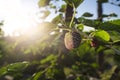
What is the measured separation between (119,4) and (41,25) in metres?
1.46

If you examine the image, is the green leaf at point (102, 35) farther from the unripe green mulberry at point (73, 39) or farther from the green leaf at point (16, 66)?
the green leaf at point (16, 66)

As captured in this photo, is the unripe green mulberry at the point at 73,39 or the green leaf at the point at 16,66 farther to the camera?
the green leaf at the point at 16,66

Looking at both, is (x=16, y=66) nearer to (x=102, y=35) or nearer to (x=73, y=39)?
(x=73, y=39)

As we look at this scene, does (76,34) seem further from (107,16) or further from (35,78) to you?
(107,16)

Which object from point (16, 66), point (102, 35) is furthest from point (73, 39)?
point (16, 66)

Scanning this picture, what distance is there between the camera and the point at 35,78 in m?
1.76

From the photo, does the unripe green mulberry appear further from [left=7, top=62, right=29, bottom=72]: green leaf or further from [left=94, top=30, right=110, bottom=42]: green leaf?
[left=7, top=62, right=29, bottom=72]: green leaf

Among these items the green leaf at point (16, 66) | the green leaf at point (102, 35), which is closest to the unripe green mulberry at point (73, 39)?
the green leaf at point (102, 35)

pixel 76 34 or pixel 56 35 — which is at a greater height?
pixel 76 34

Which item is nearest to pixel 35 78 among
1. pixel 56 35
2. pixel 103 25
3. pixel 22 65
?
pixel 22 65

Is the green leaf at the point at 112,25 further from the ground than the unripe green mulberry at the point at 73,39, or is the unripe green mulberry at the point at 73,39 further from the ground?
the green leaf at the point at 112,25

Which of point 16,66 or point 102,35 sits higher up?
point 102,35

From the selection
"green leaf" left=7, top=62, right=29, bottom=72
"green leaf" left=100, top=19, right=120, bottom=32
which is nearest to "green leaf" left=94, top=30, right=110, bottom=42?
"green leaf" left=100, top=19, right=120, bottom=32

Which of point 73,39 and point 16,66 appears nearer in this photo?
point 73,39
